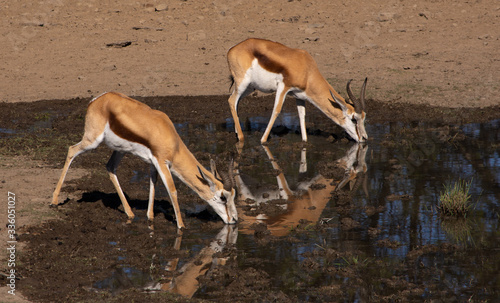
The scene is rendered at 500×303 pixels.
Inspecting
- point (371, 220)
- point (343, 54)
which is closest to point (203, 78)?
point (343, 54)

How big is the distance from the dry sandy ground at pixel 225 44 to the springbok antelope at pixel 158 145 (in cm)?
784

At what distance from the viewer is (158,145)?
738 centimetres

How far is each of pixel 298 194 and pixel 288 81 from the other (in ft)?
10.0

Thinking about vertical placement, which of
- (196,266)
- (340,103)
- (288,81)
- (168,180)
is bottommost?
(196,266)

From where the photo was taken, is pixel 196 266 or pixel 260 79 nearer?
pixel 196 266

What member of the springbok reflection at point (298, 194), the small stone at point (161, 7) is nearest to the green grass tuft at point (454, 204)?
the springbok reflection at point (298, 194)

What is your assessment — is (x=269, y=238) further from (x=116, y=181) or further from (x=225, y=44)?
(x=225, y=44)

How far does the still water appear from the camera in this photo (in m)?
6.14

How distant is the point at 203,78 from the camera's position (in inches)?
643

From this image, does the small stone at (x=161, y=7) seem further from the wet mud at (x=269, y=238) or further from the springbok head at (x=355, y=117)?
the springbok head at (x=355, y=117)

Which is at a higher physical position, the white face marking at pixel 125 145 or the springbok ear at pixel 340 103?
the springbok ear at pixel 340 103

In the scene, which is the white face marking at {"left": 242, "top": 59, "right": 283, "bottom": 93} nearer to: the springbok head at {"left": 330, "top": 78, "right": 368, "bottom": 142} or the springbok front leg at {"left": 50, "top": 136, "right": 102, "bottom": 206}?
the springbok head at {"left": 330, "top": 78, "right": 368, "bottom": 142}

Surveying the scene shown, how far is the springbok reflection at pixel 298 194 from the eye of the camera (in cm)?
780

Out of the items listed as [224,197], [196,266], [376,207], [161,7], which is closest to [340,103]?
[376,207]
